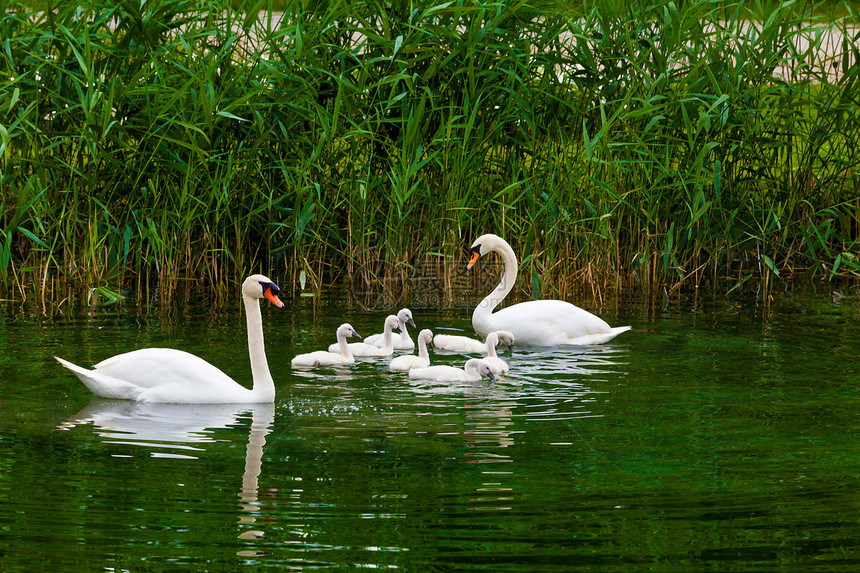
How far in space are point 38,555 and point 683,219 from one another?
7.50 meters

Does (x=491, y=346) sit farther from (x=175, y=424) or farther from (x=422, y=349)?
(x=175, y=424)

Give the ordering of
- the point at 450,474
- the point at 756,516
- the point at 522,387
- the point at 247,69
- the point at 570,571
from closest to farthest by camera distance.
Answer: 1. the point at 570,571
2. the point at 756,516
3. the point at 450,474
4. the point at 522,387
5. the point at 247,69

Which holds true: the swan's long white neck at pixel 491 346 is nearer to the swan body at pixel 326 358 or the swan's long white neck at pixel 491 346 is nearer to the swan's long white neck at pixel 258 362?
the swan body at pixel 326 358

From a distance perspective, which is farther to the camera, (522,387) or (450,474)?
(522,387)

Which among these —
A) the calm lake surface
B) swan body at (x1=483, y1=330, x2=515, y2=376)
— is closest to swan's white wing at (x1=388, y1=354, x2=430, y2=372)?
the calm lake surface

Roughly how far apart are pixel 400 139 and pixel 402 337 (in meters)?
2.07

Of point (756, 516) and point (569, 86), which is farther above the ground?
point (569, 86)

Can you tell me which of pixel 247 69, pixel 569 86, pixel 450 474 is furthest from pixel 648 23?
pixel 450 474

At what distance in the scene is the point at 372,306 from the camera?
36.2ft

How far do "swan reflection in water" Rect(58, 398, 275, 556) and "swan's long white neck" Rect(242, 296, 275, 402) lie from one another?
72 mm

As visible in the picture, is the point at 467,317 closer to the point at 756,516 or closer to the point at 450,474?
the point at 450,474

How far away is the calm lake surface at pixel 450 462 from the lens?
5016mm

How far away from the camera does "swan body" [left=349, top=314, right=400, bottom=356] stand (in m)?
9.31

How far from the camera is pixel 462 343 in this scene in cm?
959
